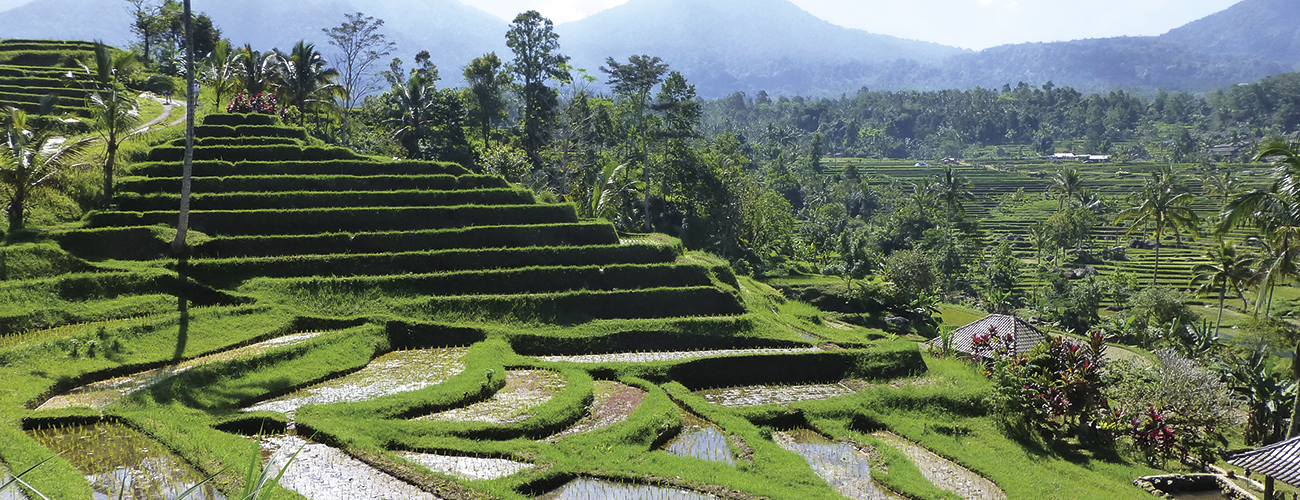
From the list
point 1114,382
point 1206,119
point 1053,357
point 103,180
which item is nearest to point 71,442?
point 103,180

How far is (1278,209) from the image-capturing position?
14.5 m

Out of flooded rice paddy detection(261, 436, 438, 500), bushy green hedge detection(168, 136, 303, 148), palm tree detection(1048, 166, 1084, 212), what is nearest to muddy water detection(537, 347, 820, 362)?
flooded rice paddy detection(261, 436, 438, 500)

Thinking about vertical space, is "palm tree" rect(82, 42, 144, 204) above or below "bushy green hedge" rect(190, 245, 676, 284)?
above

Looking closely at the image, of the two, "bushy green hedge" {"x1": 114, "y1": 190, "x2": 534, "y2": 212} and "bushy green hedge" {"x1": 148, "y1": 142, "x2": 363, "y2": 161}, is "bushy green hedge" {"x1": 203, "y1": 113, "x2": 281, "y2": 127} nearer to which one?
"bushy green hedge" {"x1": 148, "y1": 142, "x2": 363, "y2": 161}

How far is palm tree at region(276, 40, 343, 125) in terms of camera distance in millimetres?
30859

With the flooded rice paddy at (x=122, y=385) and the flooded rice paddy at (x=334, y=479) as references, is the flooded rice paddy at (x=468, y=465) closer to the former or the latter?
the flooded rice paddy at (x=334, y=479)

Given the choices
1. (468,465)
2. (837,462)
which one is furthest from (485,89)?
(837,462)

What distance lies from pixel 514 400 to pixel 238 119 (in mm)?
17656

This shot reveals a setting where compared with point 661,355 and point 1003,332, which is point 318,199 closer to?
point 661,355

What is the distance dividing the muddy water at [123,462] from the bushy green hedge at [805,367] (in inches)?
419

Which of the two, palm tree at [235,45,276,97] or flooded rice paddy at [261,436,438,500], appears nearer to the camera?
flooded rice paddy at [261,436,438,500]

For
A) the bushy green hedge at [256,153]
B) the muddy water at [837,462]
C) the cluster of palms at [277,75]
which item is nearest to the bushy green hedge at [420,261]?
the bushy green hedge at [256,153]

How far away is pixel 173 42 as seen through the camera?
46094 mm

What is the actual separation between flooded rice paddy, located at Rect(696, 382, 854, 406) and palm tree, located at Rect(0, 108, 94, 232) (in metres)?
17.1
